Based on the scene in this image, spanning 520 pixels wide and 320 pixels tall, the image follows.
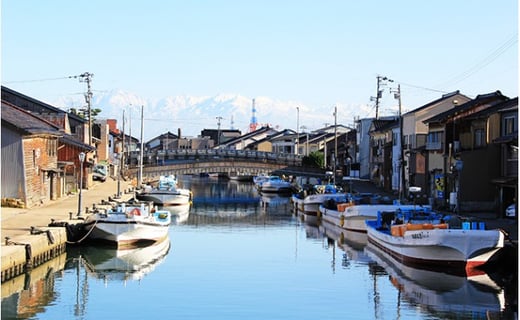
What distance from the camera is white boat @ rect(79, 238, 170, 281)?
101 feet

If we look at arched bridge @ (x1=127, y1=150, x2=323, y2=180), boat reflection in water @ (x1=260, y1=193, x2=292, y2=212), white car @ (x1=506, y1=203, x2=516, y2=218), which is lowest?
boat reflection in water @ (x1=260, y1=193, x2=292, y2=212)

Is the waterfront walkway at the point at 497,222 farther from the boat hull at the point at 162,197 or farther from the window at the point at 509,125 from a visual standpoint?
the boat hull at the point at 162,197

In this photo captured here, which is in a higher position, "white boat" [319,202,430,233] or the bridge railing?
the bridge railing

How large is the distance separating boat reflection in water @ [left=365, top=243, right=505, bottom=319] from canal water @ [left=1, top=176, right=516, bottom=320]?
0.10ft

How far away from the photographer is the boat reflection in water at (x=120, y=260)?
30.9m

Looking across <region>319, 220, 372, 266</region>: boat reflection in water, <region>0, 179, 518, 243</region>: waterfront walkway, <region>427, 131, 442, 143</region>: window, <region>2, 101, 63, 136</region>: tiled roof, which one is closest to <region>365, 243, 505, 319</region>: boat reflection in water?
<region>0, 179, 518, 243</region>: waterfront walkway

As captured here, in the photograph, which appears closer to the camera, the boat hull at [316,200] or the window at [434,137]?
the window at [434,137]

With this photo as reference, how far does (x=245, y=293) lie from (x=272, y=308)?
2.47m

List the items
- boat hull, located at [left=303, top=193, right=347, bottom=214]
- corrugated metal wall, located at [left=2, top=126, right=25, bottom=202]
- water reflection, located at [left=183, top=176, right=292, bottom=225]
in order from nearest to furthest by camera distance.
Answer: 1. corrugated metal wall, located at [left=2, top=126, right=25, bottom=202]
2. water reflection, located at [left=183, top=176, right=292, bottom=225]
3. boat hull, located at [left=303, top=193, right=347, bottom=214]

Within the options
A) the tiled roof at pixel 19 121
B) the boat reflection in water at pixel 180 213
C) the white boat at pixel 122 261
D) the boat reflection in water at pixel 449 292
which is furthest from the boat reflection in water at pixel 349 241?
the tiled roof at pixel 19 121

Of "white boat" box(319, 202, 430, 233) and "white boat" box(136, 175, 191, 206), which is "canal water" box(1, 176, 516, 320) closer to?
"white boat" box(319, 202, 430, 233)

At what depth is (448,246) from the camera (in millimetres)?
30094

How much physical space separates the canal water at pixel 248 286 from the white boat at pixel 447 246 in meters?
0.55

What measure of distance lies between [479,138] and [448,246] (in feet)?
61.9
